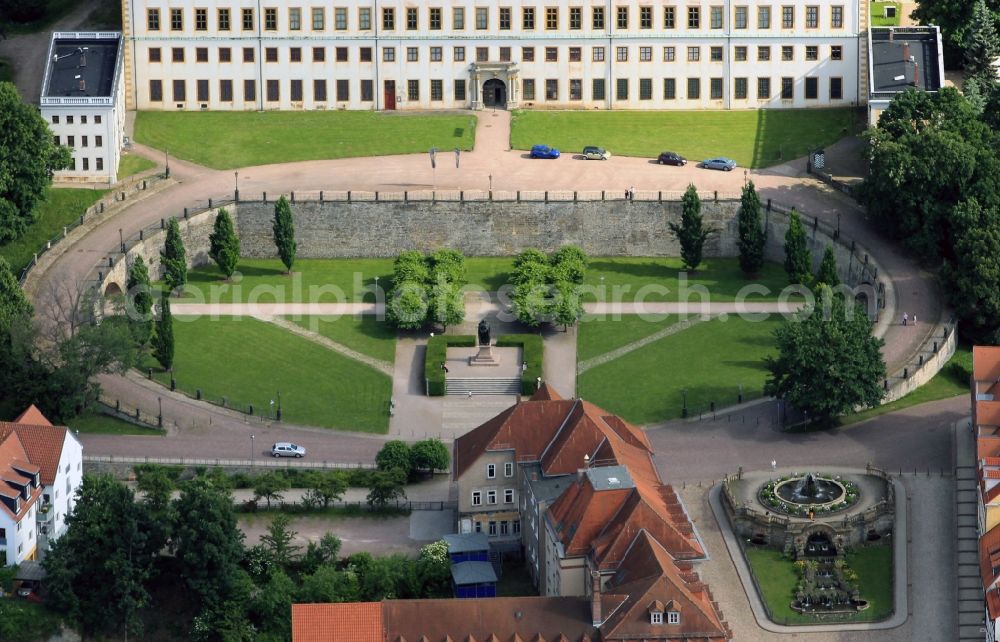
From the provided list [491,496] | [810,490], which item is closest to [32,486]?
[491,496]

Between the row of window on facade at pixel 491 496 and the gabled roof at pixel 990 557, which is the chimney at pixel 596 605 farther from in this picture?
the gabled roof at pixel 990 557

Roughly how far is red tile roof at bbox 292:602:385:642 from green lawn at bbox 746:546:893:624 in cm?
2485

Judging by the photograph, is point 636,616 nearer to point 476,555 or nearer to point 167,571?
point 476,555

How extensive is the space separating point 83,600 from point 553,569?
2857 centimetres

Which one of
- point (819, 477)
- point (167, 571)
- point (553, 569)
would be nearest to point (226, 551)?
point (167, 571)

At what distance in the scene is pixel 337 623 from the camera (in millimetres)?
178875

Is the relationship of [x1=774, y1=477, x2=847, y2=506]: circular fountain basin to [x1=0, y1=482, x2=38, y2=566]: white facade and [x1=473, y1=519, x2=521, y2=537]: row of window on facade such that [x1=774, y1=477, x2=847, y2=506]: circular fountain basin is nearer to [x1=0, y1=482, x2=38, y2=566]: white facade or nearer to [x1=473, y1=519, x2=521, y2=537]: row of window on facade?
[x1=473, y1=519, x2=521, y2=537]: row of window on facade

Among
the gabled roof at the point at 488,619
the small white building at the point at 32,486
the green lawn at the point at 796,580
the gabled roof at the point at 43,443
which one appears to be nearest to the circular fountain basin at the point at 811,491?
the green lawn at the point at 796,580

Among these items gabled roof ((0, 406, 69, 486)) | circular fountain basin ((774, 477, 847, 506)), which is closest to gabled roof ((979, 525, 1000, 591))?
circular fountain basin ((774, 477, 847, 506))

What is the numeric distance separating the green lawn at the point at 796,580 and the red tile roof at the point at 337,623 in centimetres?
2485

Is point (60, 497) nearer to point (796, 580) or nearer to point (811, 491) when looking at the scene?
point (796, 580)

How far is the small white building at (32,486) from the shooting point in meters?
192

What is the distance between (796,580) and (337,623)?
1174 inches

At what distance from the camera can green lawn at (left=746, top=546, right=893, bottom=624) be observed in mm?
186750
